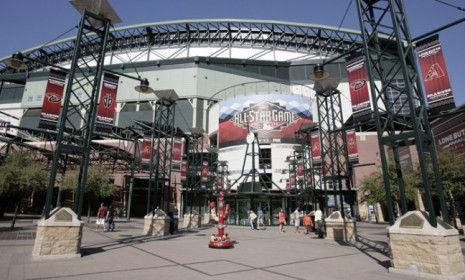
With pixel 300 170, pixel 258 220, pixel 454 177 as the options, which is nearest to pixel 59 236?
pixel 258 220

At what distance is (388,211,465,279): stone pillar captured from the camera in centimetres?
724

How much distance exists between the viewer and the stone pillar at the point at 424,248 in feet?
23.7

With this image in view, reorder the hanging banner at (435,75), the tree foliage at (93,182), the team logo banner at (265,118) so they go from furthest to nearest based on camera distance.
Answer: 1. the team logo banner at (265,118)
2. the tree foliage at (93,182)
3. the hanging banner at (435,75)

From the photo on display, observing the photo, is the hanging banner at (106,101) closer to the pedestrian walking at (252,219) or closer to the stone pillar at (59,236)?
the stone pillar at (59,236)

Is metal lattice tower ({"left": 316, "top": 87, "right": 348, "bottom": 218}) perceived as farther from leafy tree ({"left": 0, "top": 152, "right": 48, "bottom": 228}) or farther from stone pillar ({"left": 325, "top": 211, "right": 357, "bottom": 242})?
leafy tree ({"left": 0, "top": 152, "right": 48, "bottom": 228})

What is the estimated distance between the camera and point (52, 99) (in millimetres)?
16547

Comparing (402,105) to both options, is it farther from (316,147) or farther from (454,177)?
(316,147)

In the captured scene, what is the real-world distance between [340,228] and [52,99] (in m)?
17.1

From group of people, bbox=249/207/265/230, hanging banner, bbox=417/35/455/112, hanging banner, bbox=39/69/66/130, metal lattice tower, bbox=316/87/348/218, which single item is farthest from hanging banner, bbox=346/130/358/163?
hanging banner, bbox=39/69/66/130

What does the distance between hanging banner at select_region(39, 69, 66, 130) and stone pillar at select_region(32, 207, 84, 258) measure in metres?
7.70

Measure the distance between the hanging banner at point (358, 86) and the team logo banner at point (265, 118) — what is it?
3626 centimetres

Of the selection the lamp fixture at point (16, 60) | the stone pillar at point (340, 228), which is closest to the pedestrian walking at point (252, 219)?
the stone pillar at point (340, 228)

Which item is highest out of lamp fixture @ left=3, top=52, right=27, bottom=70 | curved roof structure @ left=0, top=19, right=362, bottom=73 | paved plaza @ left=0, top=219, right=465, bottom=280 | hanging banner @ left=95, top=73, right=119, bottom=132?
curved roof structure @ left=0, top=19, right=362, bottom=73

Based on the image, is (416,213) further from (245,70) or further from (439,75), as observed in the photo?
(245,70)
